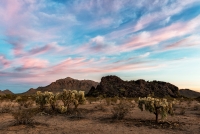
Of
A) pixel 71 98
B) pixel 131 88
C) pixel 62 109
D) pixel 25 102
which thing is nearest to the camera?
pixel 62 109

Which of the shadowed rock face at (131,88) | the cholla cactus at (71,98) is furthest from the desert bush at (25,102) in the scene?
the shadowed rock face at (131,88)

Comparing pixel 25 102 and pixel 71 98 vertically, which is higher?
pixel 71 98

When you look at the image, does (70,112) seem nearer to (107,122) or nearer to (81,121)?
(81,121)

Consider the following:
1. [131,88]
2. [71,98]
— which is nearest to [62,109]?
[71,98]

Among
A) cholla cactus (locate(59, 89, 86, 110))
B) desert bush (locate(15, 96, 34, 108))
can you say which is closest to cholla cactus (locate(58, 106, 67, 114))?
cholla cactus (locate(59, 89, 86, 110))

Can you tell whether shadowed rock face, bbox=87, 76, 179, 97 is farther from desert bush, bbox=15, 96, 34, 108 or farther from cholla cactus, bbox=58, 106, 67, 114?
cholla cactus, bbox=58, 106, 67, 114

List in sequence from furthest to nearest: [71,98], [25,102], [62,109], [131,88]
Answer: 1. [131,88]
2. [25,102]
3. [71,98]
4. [62,109]

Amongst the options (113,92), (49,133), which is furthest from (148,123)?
(113,92)

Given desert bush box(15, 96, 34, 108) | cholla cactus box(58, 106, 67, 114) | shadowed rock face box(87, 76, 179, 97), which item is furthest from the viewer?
shadowed rock face box(87, 76, 179, 97)

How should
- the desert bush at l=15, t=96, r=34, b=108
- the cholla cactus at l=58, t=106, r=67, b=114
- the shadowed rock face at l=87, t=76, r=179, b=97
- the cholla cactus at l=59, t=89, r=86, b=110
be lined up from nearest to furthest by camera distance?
1. the cholla cactus at l=58, t=106, r=67, b=114
2. the cholla cactus at l=59, t=89, r=86, b=110
3. the desert bush at l=15, t=96, r=34, b=108
4. the shadowed rock face at l=87, t=76, r=179, b=97

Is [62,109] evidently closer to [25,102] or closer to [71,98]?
[71,98]

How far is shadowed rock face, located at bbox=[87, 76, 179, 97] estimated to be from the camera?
72812 millimetres

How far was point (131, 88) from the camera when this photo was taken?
7706 cm

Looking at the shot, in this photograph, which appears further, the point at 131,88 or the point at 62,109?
the point at 131,88
